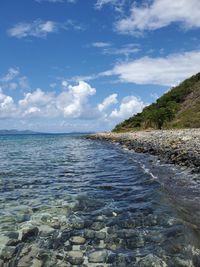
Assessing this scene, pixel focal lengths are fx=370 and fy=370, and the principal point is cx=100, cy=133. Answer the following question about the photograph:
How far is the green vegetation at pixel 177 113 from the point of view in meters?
91.1

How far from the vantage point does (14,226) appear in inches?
464

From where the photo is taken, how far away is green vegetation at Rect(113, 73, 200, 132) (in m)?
91.1

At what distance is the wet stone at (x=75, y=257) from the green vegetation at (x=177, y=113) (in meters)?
71.1

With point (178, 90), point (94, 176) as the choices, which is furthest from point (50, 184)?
point (178, 90)

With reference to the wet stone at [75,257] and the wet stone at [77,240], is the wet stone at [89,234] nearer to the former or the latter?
the wet stone at [77,240]

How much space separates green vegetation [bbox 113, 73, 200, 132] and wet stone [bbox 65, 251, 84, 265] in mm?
71144

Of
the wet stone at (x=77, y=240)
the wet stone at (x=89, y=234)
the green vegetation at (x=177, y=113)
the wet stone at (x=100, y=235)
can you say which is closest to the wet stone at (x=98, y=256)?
the wet stone at (x=77, y=240)

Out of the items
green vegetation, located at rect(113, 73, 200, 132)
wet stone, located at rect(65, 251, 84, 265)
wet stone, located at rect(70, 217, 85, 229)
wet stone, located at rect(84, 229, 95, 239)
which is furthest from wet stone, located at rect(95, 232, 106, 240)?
green vegetation, located at rect(113, 73, 200, 132)

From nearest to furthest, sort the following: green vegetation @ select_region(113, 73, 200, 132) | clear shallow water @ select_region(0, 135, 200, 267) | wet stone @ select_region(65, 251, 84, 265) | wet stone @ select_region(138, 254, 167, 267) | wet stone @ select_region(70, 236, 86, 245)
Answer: wet stone @ select_region(138, 254, 167, 267)
wet stone @ select_region(65, 251, 84, 265)
clear shallow water @ select_region(0, 135, 200, 267)
wet stone @ select_region(70, 236, 86, 245)
green vegetation @ select_region(113, 73, 200, 132)

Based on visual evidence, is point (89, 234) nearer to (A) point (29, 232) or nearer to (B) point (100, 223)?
(B) point (100, 223)

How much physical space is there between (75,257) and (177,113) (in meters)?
100

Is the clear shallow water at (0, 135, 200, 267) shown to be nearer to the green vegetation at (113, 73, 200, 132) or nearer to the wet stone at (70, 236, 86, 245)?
the wet stone at (70, 236, 86, 245)

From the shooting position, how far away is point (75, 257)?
914cm

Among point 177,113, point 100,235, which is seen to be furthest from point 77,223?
point 177,113
